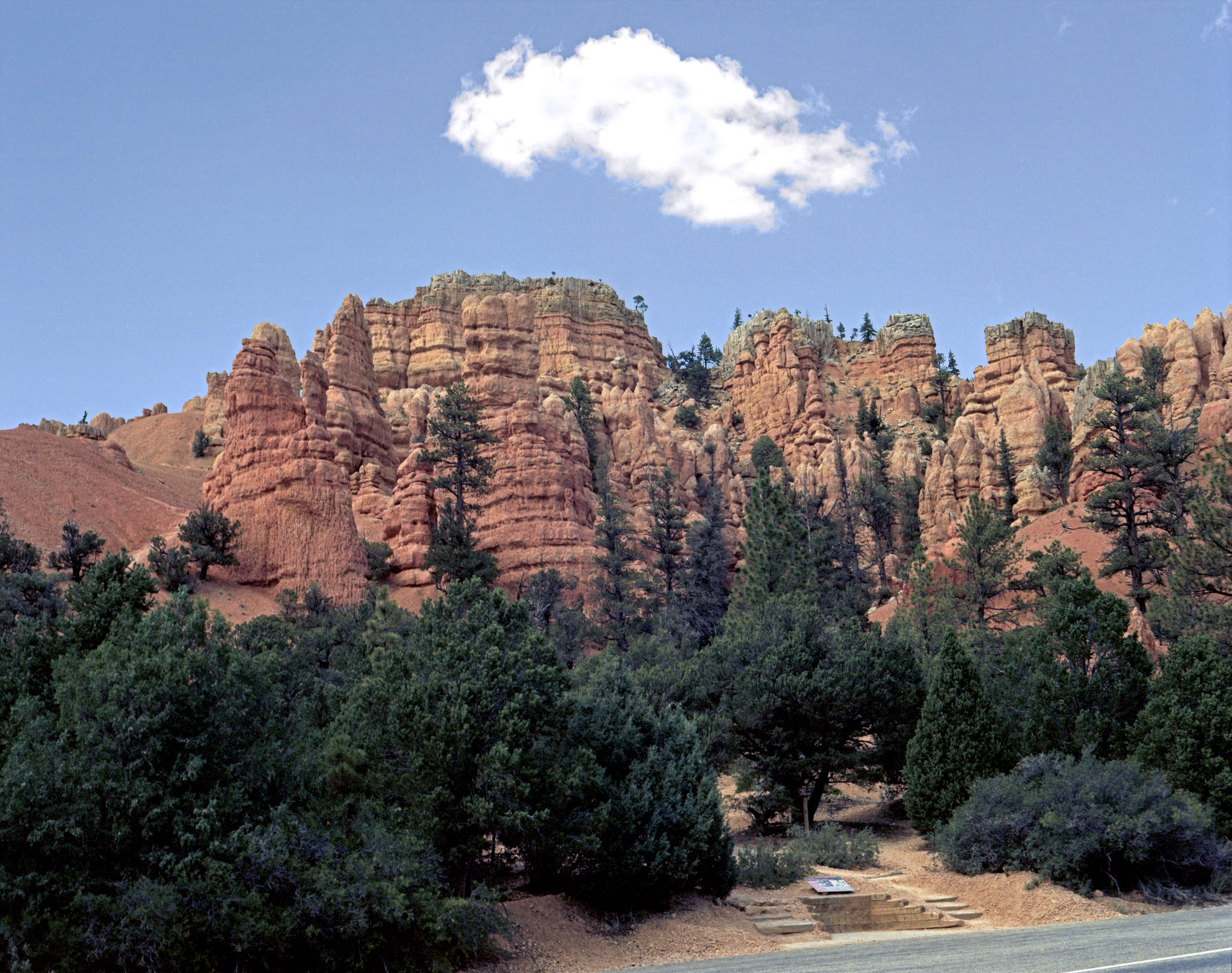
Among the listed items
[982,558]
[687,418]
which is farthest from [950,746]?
[687,418]

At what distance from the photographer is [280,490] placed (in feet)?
165

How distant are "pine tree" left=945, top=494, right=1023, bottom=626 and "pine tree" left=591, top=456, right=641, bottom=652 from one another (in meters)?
16.4

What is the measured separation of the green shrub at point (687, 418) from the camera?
10088 cm

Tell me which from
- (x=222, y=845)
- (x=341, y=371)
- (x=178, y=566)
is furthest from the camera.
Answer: (x=341, y=371)

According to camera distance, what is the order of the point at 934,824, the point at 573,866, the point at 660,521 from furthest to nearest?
the point at 660,521
the point at 934,824
the point at 573,866

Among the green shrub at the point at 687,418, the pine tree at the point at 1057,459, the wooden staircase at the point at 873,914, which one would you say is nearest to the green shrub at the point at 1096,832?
the wooden staircase at the point at 873,914

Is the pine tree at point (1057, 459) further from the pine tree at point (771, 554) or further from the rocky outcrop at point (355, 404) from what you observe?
the rocky outcrop at point (355, 404)

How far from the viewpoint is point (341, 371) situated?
236 ft

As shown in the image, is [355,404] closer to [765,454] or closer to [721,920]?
[765,454]

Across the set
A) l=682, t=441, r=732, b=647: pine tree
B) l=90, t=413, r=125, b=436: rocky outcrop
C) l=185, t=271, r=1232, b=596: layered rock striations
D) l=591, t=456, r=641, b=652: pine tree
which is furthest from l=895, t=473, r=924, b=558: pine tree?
l=90, t=413, r=125, b=436: rocky outcrop

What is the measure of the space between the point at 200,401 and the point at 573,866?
105 metres

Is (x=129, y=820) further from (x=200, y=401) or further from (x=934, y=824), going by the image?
(x=200, y=401)

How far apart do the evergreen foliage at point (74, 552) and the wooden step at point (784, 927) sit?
118ft

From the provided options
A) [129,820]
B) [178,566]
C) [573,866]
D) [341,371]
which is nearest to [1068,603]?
[573,866]
